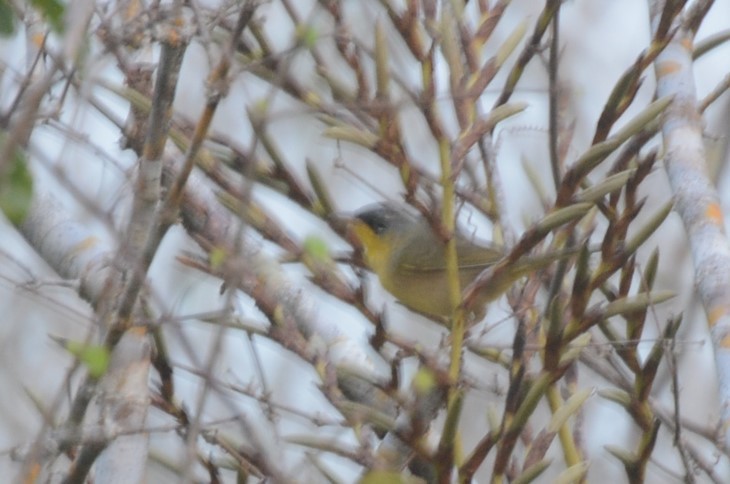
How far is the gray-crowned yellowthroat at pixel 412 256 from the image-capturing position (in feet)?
9.36

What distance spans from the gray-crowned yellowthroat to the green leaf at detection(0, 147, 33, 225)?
3.91ft

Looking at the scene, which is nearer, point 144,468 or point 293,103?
point 144,468

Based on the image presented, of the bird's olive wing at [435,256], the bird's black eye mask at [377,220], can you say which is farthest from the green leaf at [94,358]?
the bird's black eye mask at [377,220]

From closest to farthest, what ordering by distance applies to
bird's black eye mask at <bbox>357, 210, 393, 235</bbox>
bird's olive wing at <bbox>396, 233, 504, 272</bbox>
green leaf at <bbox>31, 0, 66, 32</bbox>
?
green leaf at <bbox>31, 0, 66, 32</bbox> → bird's olive wing at <bbox>396, 233, 504, 272</bbox> → bird's black eye mask at <bbox>357, 210, 393, 235</bbox>

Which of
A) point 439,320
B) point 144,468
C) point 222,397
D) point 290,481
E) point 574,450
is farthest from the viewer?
point 439,320

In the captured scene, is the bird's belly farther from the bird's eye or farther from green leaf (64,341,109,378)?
green leaf (64,341,109,378)

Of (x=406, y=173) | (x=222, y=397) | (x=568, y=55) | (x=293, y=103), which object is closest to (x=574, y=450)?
(x=406, y=173)

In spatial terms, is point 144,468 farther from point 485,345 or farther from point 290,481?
point 485,345

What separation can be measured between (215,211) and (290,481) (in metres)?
1.13

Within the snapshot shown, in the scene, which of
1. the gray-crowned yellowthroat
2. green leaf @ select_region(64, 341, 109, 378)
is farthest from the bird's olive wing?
green leaf @ select_region(64, 341, 109, 378)

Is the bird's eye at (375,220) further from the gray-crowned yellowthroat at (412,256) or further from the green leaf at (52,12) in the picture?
the green leaf at (52,12)

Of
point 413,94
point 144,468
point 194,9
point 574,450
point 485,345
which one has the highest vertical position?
point 413,94

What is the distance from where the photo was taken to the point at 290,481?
1.46 meters

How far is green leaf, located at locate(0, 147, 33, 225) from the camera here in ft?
4.36
